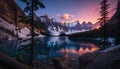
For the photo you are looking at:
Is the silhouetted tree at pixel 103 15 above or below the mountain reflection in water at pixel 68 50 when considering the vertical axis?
above

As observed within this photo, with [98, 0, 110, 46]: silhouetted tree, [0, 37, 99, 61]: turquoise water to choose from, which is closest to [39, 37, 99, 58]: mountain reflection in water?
[0, 37, 99, 61]: turquoise water

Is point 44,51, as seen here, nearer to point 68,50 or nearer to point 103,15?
point 68,50

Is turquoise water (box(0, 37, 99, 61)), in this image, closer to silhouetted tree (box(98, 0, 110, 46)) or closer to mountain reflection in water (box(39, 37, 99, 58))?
mountain reflection in water (box(39, 37, 99, 58))

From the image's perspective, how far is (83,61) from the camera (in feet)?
22.9

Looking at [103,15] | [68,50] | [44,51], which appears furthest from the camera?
[68,50]

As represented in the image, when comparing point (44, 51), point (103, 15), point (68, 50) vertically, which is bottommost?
point (68, 50)

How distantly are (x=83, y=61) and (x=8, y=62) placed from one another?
5163 millimetres

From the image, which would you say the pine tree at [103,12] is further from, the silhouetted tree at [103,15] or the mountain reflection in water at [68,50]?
the mountain reflection in water at [68,50]

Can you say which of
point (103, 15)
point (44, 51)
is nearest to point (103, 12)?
point (103, 15)

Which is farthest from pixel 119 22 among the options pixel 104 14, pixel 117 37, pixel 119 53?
pixel 119 53

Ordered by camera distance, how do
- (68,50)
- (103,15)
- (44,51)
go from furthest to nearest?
(68,50) < (44,51) < (103,15)

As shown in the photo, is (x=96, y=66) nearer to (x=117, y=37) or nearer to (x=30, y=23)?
(x=30, y=23)

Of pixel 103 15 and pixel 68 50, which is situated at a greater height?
pixel 103 15

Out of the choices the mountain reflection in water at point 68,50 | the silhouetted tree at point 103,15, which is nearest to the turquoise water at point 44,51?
the mountain reflection in water at point 68,50
